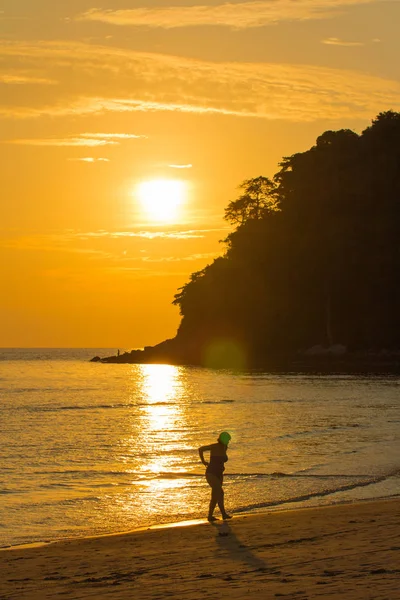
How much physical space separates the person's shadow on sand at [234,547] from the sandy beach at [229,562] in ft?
0.06

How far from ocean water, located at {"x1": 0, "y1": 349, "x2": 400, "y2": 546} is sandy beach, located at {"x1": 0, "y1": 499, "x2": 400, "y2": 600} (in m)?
2.48

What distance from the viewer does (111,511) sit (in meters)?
19.7

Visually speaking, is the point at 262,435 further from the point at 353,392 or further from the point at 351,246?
the point at 351,246

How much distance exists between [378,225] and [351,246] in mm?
4233

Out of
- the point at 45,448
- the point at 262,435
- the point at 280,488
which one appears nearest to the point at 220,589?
the point at 280,488

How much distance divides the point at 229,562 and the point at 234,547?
129 centimetres

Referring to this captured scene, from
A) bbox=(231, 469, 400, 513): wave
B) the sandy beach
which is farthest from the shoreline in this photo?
the sandy beach

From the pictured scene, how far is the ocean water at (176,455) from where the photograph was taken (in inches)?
784

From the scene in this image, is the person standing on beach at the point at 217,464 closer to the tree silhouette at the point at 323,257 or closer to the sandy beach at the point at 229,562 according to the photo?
the sandy beach at the point at 229,562

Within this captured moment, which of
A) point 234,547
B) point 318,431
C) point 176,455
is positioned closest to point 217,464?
point 234,547

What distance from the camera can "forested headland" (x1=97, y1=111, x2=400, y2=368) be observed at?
101 metres

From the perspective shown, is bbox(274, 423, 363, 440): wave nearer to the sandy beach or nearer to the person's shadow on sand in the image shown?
the sandy beach

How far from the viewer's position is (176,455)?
2983cm

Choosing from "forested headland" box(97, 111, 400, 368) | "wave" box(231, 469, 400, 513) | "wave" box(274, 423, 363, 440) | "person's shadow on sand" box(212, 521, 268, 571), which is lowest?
"wave" box(231, 469, 400, 513)
